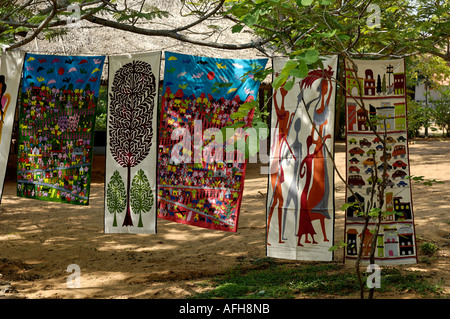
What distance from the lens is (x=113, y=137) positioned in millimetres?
4379

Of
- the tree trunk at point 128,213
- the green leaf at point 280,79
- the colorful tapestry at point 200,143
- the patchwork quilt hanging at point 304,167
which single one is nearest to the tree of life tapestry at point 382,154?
the patchwork quilt hanging at point 304,167

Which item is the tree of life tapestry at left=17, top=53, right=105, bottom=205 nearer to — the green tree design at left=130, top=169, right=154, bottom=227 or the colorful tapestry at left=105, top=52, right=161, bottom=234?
the colorful tapestry at left=105, top=52, right=161, bottom=234

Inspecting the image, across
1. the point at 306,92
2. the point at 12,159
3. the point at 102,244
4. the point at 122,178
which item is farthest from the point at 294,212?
the point at 12,159

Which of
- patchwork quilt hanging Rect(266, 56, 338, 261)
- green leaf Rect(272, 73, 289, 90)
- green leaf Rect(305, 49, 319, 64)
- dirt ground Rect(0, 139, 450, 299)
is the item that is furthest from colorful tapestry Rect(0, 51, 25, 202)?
Answer: green leaf Rect(305, 49, 319, 64)

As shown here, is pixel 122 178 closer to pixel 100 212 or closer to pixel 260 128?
pixel 260 128

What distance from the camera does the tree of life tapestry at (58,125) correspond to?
449 cm

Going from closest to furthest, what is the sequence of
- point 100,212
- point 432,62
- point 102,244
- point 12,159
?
point 102,244 → point 100,212 → point 12,159 → point 432,62

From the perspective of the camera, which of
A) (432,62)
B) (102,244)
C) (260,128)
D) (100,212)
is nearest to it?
(260,128)

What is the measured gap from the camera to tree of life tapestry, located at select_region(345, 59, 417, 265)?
3.85 meters

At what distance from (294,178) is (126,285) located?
73.3 inches

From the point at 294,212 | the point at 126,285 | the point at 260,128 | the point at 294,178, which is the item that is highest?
the point at 260,128

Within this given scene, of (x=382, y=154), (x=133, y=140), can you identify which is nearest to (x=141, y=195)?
(x=133, y=140)

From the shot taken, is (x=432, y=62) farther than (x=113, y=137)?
Yes

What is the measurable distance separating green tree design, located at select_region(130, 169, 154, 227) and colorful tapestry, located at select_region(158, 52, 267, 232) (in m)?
0.11
